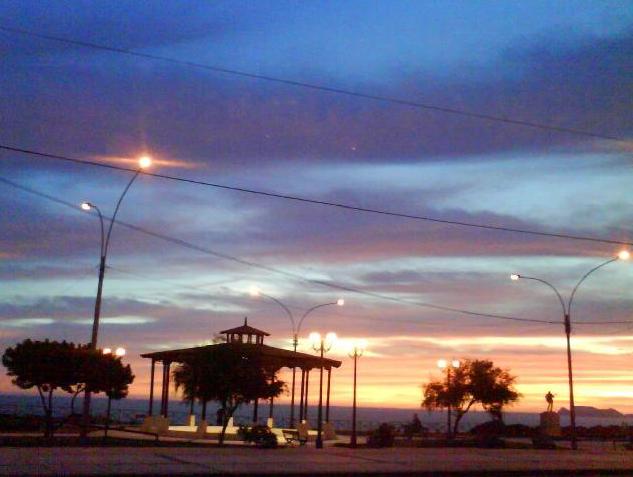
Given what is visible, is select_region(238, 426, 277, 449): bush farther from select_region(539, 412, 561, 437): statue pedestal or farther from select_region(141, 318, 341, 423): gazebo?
select_region(539, 412, 561, 437): statue pedestal

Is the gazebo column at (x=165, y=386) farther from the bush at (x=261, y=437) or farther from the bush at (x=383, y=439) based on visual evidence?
the bush at (x=261, y=437)

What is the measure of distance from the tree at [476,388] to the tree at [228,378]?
26.1 m

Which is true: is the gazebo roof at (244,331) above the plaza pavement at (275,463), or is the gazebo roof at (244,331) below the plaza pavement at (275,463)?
above

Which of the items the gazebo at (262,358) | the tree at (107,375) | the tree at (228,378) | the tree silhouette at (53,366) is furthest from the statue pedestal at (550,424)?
the tree silhouette at (53,366)

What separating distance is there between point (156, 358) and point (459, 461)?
22649 millimetres

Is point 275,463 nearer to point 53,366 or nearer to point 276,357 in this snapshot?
point 53,366

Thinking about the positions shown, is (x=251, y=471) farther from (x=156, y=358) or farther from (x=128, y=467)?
(x=156, y=358)

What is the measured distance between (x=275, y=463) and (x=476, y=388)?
39.6 metres

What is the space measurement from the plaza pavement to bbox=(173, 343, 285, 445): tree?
6.20 metres

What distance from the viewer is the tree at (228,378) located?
35688 millimetres

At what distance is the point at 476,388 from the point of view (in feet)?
198

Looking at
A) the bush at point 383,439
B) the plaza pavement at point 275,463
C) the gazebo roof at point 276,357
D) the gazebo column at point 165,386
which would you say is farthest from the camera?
the gazebo column at point 165,386

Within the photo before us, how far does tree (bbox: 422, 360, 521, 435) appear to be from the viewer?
198 feet

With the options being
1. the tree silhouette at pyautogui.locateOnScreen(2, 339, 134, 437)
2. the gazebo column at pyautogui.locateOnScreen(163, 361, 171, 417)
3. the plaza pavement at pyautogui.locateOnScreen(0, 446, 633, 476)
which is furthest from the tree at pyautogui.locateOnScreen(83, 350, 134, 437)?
the plaza pavement at pyautogui.locateOnScreen(0, 446, 633, 476)
